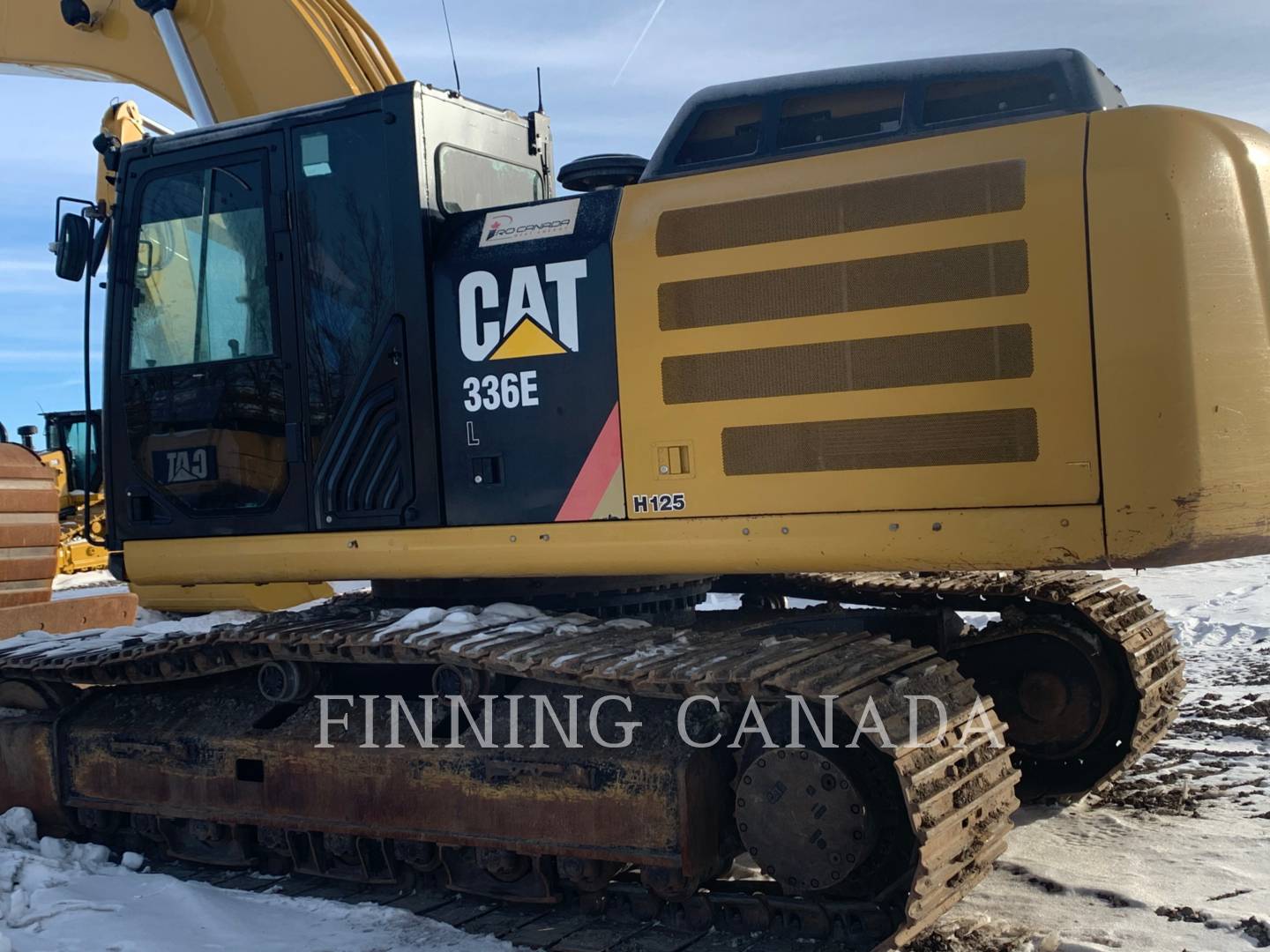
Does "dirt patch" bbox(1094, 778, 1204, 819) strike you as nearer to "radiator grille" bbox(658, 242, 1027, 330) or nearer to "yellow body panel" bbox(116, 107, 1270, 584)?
"yellow body panel" bbox(116, 107, 1270, 584)

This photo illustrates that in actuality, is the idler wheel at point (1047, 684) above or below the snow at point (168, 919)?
above

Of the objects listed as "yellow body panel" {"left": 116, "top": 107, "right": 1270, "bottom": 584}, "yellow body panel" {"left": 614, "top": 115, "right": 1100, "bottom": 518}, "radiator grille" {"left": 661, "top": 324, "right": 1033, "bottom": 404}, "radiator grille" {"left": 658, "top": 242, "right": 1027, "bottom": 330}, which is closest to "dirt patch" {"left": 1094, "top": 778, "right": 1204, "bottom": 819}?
"yellow body panel" {"left": 116, "top": 107, "right": 1270, "bottom": 584}

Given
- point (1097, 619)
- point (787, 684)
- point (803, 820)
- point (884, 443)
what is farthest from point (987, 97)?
point (803, 820)

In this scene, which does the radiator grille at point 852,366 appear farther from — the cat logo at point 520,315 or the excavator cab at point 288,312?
the excavator cab at point 288,312

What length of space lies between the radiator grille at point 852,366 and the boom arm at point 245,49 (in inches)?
121

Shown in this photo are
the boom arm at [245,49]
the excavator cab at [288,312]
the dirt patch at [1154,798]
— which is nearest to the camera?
the excavator cab at [288,312]

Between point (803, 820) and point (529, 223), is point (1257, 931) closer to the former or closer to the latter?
point (803, 820)

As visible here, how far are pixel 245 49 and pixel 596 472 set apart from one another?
360 cm

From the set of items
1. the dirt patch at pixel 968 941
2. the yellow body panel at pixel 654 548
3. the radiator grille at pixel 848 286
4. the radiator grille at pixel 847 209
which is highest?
the radiator grille at pixel 847 209

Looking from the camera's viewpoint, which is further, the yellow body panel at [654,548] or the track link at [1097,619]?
the track link at [1097,619]

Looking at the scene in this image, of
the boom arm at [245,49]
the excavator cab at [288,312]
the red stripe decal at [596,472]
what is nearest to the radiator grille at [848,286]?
the red stripe decal at [596,472]

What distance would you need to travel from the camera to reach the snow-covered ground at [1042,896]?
4113 millimetres

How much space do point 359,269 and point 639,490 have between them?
4.61 ft

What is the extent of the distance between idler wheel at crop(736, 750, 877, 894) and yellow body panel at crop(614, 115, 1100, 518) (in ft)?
2.73
